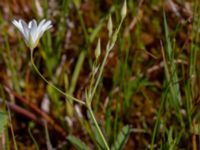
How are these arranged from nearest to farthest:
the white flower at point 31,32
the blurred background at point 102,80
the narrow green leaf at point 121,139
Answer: the white flower at point 31,32 < the narrow green leaf at point 121,139 < the blurred background at point 102,80

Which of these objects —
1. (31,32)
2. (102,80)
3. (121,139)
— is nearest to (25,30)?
(31,32)

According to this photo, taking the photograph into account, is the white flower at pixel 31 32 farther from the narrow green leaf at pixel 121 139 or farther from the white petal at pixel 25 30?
the narrow green leaf at pixel 121 139

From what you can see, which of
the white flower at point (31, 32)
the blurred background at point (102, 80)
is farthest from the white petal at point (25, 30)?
the blurred background at point (102, 80)

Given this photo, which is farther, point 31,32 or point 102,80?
point 102,80

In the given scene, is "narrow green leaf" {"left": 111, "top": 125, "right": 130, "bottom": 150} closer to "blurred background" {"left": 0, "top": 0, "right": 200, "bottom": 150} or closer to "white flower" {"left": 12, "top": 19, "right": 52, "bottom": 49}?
"blurred background" {"left": 0, "top": 0, "right": 200, "bottom": 150}

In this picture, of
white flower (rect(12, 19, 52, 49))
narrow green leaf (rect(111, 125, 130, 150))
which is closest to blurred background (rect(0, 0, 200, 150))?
narrow green leaf (rect(111, 125, 130, 150))

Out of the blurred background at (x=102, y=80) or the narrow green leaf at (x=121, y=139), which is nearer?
the narrow green leaf at (x=121, y=139)

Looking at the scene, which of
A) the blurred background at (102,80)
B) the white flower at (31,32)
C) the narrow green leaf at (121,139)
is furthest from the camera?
the blurred background at (102,80)

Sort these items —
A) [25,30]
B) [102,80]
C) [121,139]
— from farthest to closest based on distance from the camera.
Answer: [102,80] → [121,139] → [25,30]

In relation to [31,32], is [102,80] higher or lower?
lower

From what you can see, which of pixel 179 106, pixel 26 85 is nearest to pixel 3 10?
pixel 26 85

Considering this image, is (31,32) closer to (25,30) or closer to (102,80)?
(25,30)

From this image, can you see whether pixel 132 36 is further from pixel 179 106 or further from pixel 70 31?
pixel 179 106
